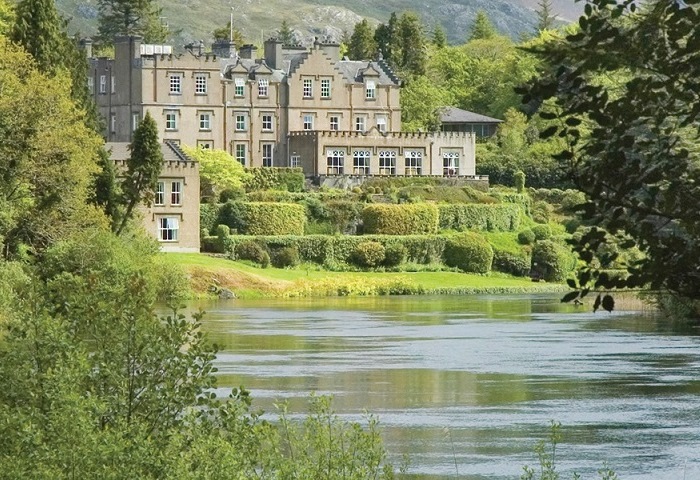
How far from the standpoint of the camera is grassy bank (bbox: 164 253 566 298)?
80.2m

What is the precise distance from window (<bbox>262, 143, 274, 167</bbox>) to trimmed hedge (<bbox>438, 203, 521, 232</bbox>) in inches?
607

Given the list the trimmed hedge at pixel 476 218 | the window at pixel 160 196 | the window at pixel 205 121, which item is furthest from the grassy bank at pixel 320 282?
the window at pixel 205 121

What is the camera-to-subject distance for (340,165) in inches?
4178

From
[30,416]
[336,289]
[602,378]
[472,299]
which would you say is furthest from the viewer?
[336,289]

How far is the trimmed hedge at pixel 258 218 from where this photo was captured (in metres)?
91.1

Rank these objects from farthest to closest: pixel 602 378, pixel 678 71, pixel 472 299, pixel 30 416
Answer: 1. pixel 472 299
2. pixel 602 378
3. pixel 30 416
4. pixel 678 71

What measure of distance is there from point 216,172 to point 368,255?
42.0 feet

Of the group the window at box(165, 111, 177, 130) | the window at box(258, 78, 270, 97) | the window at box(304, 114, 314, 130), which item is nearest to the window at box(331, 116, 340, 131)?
the window at box(304, 114, 314, 130)

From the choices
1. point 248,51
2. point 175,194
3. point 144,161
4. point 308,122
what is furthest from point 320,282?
point 248,51

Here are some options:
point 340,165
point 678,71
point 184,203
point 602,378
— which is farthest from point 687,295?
point 340,165

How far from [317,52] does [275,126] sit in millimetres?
5626

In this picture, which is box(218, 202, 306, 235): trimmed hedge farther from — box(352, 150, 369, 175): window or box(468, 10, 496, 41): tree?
box(468, 10, 496, 41): tree

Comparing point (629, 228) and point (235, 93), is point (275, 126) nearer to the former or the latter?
point (235, 93)

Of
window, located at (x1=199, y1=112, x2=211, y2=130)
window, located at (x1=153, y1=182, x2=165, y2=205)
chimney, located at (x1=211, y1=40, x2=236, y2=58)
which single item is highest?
chimney, located at (x1=211, y1=40, x2=236, y2=58)
